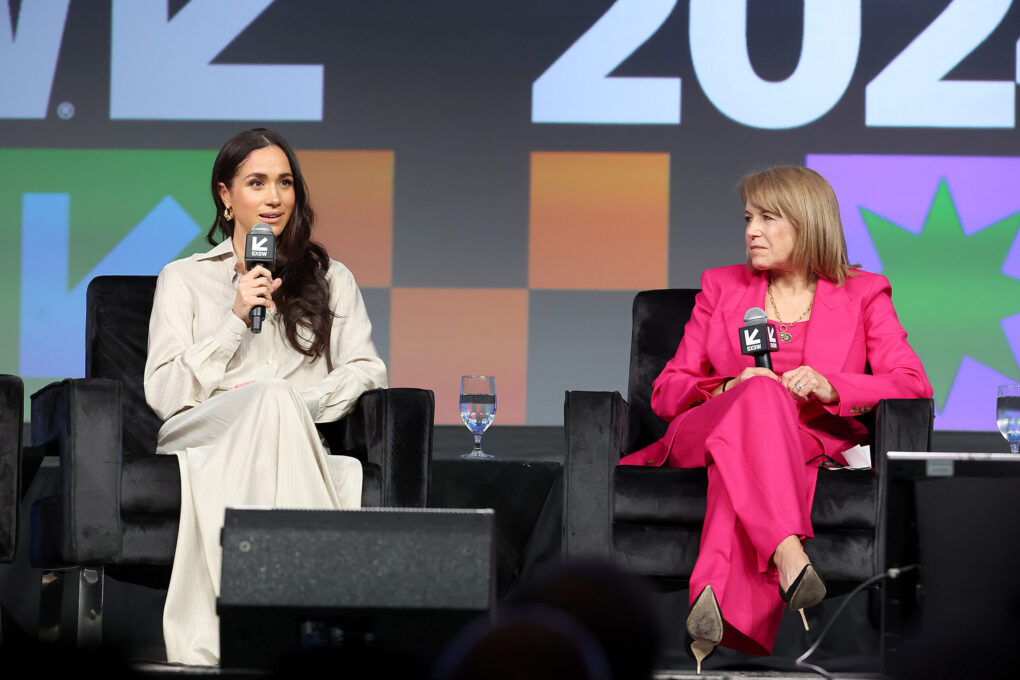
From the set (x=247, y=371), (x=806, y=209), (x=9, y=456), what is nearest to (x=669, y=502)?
(x=806, y=209)

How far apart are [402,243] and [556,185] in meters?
0.63

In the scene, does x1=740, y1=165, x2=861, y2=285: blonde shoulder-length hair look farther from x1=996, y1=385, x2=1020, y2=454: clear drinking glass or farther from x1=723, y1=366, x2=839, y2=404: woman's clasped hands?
x1=996, y1=385, x2=1020, y2=454: clear drinking glass

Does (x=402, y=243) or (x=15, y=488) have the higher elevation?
(x=402, y=243)

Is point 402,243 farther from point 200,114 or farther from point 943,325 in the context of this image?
point 943,325

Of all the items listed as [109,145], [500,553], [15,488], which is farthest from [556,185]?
[15,488]

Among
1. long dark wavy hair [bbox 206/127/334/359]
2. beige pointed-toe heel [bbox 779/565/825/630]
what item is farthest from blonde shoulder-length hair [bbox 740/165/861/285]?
long dark wavy hair [bbox 206/127/334/359]

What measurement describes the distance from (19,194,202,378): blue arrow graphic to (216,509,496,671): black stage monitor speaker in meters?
3.25

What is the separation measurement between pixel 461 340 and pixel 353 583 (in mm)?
3105

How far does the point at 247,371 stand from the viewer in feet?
10.4

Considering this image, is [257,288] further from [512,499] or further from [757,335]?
[757,335]

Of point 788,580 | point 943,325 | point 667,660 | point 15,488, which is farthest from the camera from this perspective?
point 943,325

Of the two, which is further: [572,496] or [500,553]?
[500,553]

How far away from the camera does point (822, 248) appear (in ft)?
10.5

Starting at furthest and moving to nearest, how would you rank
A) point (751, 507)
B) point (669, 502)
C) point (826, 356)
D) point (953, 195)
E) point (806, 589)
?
point (953, 195) < point (826, 356) < point (669, 502) < point (751, 507) < point (806, 589)
